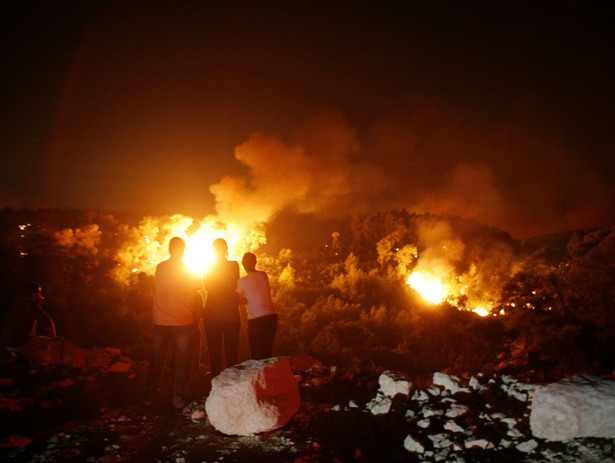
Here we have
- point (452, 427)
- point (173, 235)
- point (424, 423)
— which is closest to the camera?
point (452, 427)

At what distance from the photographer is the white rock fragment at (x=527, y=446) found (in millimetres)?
3135

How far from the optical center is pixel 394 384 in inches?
178

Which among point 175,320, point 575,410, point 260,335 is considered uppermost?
point 175,320

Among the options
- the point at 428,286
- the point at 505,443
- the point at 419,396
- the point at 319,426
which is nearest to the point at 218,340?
the point at 319,426

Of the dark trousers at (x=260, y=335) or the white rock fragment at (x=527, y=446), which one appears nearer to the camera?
the white rock fragment at (x=527, y=446)

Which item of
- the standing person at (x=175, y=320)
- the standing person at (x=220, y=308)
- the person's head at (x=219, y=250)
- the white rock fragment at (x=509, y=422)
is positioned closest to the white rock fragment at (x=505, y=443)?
the white rock fragment at (x=509, y=422)

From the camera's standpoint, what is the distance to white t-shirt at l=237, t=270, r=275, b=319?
5027 millimetres

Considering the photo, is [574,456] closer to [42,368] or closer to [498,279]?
[42,368]

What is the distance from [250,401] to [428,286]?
1004cm

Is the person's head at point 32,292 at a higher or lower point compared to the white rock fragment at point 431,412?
higher

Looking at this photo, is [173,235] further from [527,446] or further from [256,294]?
[527,446]

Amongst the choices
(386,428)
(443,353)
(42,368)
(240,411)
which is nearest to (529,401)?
(386,428)

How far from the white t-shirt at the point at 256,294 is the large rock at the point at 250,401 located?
91 cm

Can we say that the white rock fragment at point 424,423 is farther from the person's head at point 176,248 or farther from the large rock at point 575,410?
the person's head at point 176,248
